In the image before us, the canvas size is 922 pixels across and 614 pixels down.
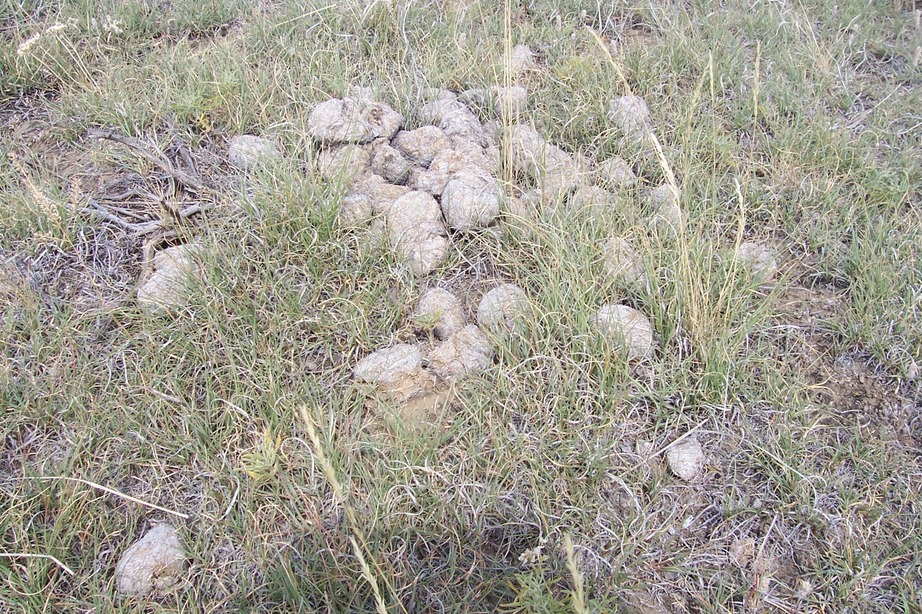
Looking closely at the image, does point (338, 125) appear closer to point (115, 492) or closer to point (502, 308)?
point (502, 308)

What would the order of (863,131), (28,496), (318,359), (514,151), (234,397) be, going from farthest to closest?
1. (863,131)
2. (514,151)
3. (318,359)
4. (234,397)
5. (28,496)

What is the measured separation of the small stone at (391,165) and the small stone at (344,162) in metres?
0.04

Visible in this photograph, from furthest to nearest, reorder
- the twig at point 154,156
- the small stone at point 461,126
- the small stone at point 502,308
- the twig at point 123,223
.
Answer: the small stone at point 461,126, the twig at point 154,156, the twig at point 123,223, the small stone at point 502,308

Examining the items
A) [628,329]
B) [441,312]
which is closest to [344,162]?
[441,312]

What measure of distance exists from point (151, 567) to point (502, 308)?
112cm

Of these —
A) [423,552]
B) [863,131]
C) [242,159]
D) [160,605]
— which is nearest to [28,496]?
[160,605]

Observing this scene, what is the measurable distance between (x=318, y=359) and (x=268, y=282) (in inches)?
11.6

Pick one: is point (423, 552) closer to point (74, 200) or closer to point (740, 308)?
point (740, 308)

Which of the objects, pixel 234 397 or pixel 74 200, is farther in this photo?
pixel 74 200

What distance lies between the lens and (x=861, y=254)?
2.36 meters

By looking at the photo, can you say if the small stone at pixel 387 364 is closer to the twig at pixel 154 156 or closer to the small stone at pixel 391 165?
the small stone at pixel 391 165

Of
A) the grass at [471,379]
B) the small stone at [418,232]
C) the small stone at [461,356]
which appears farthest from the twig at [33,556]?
the small stone at [418,232]

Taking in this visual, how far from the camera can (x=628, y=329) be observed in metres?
2.06

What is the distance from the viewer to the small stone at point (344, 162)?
2398 millimetres
